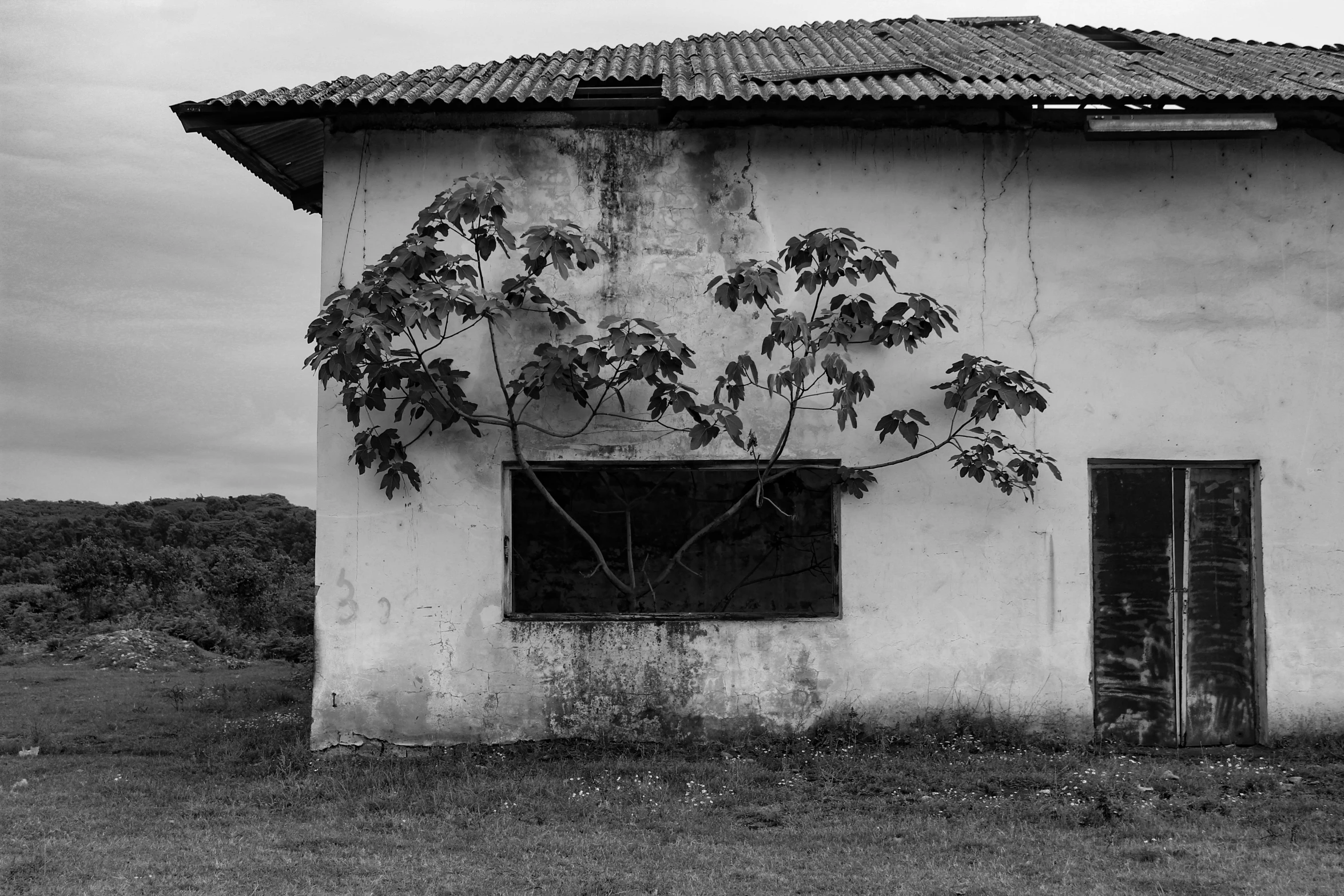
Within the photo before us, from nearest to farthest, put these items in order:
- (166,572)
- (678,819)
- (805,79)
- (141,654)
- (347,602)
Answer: (678,819) < (347,602) < (805,79) < (141,654) < (166,572)

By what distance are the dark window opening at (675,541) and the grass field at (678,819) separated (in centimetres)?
102

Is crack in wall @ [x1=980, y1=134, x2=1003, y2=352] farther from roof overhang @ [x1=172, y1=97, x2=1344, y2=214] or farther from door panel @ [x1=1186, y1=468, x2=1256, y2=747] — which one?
door panel @ [x1=1186, y1=468, x2=1256, y2=747]

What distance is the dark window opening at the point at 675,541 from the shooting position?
27.9ft

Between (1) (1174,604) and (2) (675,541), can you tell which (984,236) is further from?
(2) (675,541)

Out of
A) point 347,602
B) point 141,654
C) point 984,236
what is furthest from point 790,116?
point 141,654

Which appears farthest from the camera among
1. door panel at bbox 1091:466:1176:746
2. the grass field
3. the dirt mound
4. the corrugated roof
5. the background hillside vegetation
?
the background hillside vegetation

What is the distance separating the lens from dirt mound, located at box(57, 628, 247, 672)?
16.7 m

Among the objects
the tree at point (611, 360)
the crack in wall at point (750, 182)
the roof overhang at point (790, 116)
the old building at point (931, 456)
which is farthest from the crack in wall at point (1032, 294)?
the crack in wall at point (750, 182)

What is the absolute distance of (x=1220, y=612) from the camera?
853 centimetres

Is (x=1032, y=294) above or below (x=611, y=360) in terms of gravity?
above

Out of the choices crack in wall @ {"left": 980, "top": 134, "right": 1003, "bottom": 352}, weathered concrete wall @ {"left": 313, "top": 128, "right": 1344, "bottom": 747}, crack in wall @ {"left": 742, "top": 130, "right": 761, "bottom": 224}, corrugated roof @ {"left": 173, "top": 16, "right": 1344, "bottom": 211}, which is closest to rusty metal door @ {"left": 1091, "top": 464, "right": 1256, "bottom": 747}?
weathered concrete wall @ {"left": 313, "top": 128, "right": 1344, "bottom": 747}

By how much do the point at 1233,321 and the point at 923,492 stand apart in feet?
8.45

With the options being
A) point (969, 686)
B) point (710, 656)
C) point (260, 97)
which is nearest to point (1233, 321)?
point (969, 686)

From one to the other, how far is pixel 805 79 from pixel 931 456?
3.00 meters
